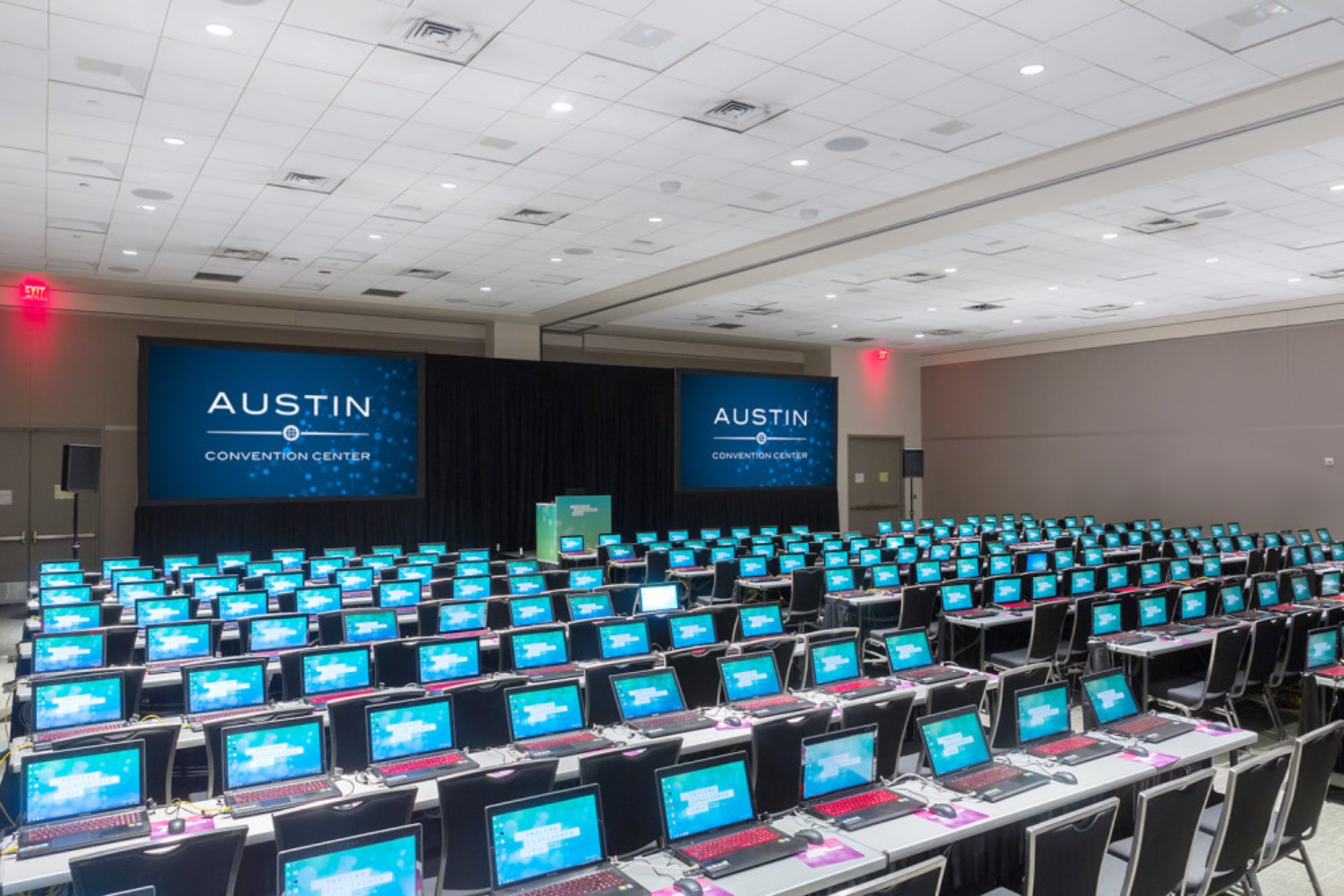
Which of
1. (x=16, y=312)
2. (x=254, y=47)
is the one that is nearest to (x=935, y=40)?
(x=254, y=47)

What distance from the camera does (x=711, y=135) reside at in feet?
25.7

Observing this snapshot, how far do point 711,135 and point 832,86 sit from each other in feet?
4.20

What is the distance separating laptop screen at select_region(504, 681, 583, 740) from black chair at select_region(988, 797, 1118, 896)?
2347mm

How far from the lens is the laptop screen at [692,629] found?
23.1 feet

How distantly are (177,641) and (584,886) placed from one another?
455cm

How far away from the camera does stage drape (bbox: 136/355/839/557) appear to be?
15.0 meters

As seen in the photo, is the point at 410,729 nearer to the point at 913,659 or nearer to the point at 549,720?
the point at 549,720

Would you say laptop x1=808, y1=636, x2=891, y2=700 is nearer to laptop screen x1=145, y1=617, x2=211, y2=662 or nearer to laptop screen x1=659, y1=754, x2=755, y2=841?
laptop screen x1=659, y1=754, x2=755, y2=841

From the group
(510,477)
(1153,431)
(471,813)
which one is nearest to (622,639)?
(471,813)

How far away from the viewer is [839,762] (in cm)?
399

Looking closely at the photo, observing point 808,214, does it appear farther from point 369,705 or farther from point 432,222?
point 369,705

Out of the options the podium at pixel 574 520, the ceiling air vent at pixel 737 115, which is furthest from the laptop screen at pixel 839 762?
the podium at pixel 574 520

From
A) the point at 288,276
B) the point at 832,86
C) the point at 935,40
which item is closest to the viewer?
the point at 935,40

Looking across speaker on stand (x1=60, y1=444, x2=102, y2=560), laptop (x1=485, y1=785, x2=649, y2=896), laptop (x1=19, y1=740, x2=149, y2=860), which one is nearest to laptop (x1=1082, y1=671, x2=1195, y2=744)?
laptop (x1=485, y1=785, x2=649, y2=896)
